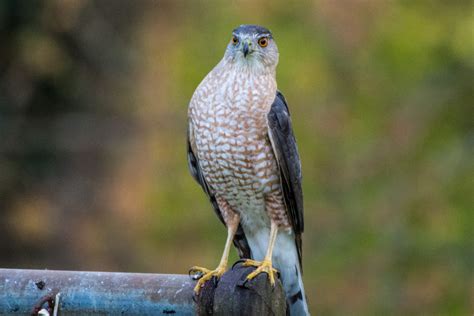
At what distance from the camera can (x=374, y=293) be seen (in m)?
7.51

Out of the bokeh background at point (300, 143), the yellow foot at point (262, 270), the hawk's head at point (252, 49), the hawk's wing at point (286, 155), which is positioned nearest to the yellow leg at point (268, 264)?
the yellow foot at point (262, 270)

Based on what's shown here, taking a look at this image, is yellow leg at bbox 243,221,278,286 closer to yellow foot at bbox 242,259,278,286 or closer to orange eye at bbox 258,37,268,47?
yellow foot at bbox 242,259,278,286

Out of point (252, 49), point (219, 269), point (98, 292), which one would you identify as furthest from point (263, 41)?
point (98, 292)

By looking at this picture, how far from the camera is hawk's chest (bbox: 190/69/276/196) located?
405cm

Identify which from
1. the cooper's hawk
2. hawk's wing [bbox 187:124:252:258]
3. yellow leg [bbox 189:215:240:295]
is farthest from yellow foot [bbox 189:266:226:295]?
hawk's wing [bbox 187:124:252:258]

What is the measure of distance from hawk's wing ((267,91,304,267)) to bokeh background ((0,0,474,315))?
315cm

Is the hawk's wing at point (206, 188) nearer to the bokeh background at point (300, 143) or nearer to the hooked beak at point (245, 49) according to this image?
the hooked beak at point (245, 49)

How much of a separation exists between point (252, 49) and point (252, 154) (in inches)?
20.5

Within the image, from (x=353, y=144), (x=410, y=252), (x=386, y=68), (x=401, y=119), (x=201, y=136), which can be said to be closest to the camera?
(x=201, y=136)

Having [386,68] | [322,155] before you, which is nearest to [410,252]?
[322,155]

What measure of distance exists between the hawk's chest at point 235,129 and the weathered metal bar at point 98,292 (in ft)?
3.58

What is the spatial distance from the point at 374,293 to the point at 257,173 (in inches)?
142

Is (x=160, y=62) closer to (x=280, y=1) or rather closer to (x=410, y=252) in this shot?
(x=280, y=1)

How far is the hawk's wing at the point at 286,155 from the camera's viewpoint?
4.12 m
